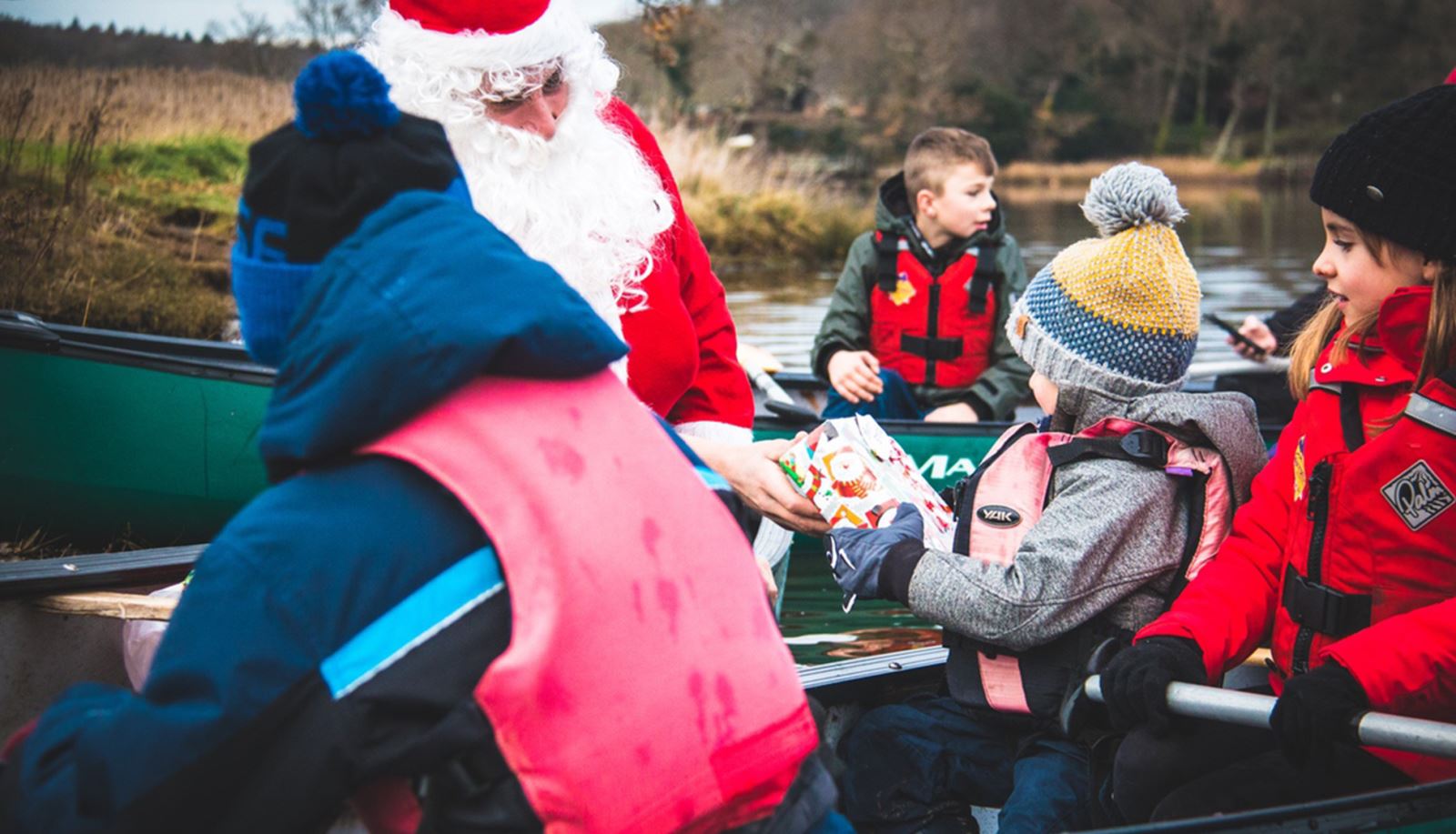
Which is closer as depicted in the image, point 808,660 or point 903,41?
point 808,660

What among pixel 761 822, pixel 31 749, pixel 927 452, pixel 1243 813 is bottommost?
pixel 927 452

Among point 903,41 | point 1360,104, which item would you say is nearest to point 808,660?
point 903,41

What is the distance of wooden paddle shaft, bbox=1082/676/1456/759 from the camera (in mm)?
1913

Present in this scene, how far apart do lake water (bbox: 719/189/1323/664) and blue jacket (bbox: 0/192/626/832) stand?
3401 millimetres

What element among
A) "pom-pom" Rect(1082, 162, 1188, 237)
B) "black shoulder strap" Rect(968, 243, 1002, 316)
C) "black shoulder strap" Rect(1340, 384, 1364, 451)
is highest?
"pom-pom" Rect(1082, 162, 1188, 237)

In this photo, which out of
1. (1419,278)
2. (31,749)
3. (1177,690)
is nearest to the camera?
(31,749)

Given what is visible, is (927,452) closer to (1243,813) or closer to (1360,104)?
(1243,813)

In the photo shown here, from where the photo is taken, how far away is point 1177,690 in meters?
2.08

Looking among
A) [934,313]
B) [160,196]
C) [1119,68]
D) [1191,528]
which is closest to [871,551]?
[1191,528]

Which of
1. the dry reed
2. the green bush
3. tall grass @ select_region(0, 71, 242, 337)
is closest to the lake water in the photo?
tall grass @ select_region(0, 71, 242, 337)

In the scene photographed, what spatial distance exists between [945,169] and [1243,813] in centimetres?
388

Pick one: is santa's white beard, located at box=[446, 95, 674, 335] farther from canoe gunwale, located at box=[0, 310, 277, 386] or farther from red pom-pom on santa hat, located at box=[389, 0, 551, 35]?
canoe gunwale, located at box=[0, 310, 277, 386]

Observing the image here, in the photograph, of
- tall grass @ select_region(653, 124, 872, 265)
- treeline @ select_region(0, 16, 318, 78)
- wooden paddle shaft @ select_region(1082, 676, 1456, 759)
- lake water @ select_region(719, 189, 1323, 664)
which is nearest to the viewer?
wooden paddle shaft @ select_region(1082, 676, 1456, 759)

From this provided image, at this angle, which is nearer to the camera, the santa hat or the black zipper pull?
the black zipper pull
